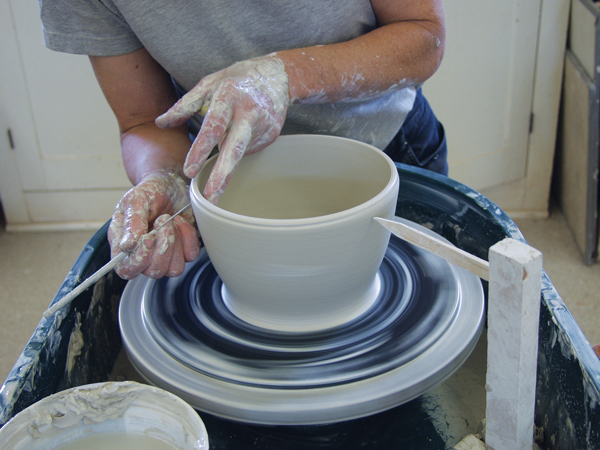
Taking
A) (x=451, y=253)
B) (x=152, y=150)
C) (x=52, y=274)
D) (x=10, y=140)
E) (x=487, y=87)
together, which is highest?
(x=451, y=253)

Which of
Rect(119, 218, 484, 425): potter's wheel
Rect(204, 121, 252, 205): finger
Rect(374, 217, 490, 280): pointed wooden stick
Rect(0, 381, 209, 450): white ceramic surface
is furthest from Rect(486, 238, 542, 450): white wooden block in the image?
Rect(204, 121, 252, 205): finger

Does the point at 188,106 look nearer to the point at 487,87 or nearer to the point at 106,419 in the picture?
the point at 106,419

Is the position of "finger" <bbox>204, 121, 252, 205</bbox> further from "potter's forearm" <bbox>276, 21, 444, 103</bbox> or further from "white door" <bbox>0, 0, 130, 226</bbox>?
"white door" <bbox>0, 0, 130, 226</bbox>

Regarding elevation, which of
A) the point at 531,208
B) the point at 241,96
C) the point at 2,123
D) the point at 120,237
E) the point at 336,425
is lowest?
the point at 531,208

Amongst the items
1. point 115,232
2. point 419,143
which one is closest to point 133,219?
point 115,232

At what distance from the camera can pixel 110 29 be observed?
946 millimetres

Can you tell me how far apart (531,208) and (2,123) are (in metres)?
2.25

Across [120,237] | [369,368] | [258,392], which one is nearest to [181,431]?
[258,392]

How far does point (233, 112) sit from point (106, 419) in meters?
0.42

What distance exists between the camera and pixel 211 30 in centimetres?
90

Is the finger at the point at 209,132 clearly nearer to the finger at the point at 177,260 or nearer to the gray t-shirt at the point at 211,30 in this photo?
the finger at the point at 177,260

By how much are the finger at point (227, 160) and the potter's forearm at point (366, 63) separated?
12 cm

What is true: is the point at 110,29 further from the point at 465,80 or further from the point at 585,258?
the point at 585,258

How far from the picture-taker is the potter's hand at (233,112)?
2.36 ft
